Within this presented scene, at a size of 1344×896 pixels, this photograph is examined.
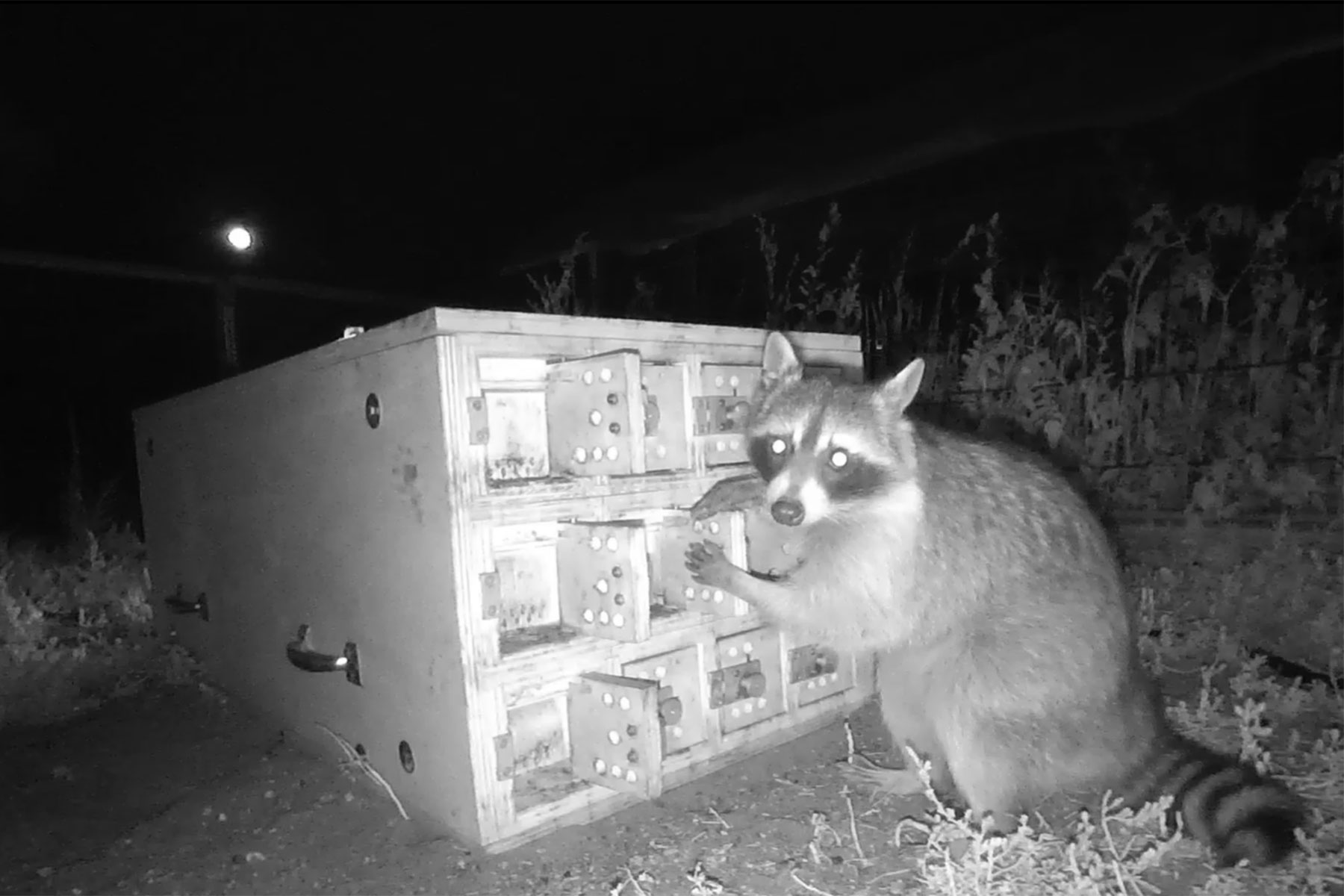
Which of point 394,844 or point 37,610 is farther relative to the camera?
point 37,610

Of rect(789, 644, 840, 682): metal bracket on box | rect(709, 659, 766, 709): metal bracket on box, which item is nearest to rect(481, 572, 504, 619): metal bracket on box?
rect(709, 659, 766, 709): metal bracket on box

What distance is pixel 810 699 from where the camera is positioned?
324 cm

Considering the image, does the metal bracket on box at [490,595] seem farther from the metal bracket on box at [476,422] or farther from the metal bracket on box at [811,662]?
the metal bracket on box at [811,662]

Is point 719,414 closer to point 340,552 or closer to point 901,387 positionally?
point 901,387

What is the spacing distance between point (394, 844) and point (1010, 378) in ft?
14.6

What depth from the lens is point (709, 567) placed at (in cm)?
259

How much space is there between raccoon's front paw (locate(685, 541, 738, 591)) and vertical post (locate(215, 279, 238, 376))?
4669 millimetres

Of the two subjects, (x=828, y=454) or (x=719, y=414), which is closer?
(x=828, y=454)

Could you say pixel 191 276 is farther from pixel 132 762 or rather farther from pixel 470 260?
pixel 132 762

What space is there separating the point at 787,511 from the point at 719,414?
2.09ft

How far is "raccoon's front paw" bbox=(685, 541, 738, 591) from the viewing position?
258 centimetres

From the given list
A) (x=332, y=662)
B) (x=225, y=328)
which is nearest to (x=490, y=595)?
(x=332, y=662)

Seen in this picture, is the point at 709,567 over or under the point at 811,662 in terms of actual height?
over

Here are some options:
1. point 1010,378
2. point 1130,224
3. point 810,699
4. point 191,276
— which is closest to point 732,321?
point 1010,378
